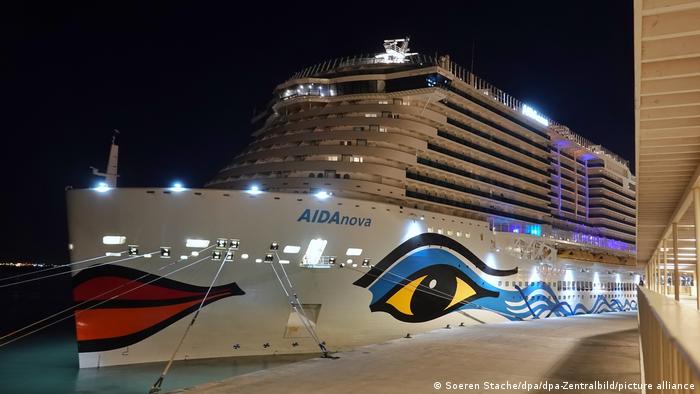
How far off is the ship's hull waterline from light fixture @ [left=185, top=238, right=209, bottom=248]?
0.03m

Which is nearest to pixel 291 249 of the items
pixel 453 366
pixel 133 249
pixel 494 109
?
pixel 133 249

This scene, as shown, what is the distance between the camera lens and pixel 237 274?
44.3 feet

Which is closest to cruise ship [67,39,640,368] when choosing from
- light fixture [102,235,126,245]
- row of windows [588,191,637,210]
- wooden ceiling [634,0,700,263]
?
light fixture [102,235,126,245]

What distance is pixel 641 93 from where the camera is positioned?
5188mm

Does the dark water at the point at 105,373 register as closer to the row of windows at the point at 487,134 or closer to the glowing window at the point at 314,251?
the glowing window at the point at 314,251

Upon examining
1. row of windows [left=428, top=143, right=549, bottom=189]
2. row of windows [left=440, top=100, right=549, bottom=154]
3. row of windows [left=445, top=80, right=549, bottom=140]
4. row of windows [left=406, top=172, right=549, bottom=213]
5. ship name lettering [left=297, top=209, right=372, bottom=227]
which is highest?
row of windows [left=445, top=80, right=549, bottom=140]

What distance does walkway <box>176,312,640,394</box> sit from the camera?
8.98m

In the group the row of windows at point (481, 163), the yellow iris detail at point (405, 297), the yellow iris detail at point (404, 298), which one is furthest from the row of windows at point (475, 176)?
the yellow iris detail at point (404, 298)

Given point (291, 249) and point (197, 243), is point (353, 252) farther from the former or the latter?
point (197, 243)

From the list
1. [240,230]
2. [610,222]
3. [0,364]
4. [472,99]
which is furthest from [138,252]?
[610,222]

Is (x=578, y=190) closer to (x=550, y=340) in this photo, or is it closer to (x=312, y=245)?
(x=550, y=340)

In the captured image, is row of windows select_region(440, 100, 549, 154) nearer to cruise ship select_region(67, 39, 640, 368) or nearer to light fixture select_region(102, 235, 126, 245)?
cruise ship select_region(67, 39, 640, 368)

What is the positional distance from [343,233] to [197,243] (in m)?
3.94

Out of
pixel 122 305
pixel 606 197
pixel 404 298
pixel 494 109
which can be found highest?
pixel 494 109
